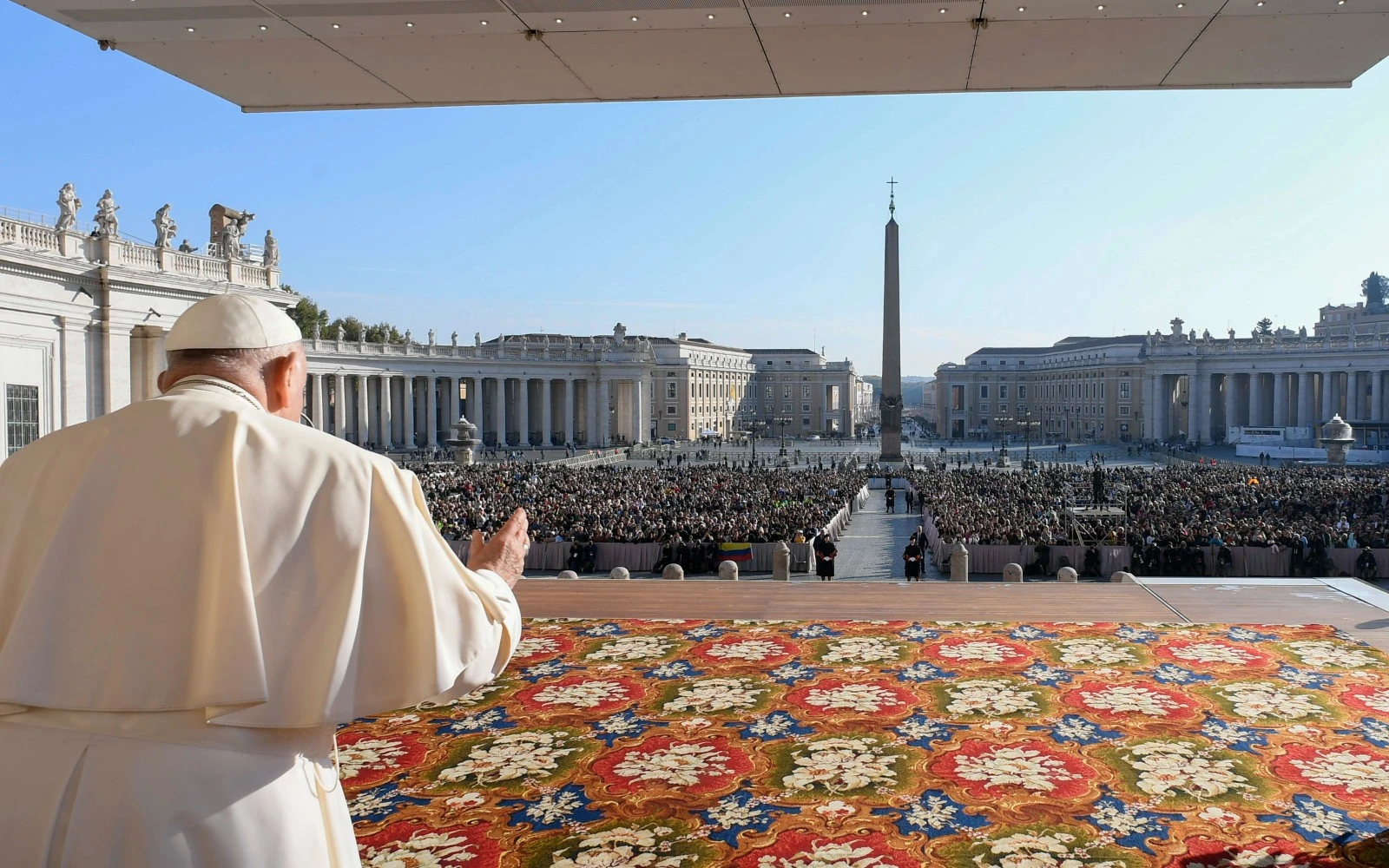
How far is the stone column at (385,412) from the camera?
59875mm

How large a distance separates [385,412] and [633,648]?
56544mm

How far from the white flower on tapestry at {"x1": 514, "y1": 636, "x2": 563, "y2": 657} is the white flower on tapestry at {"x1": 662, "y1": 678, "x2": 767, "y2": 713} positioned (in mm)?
1300

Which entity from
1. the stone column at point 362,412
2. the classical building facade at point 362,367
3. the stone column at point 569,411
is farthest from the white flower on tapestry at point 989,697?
the stone column at point 569,411

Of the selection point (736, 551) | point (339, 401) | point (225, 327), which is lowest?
point (736, 551)

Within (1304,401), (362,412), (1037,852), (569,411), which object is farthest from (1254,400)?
(1037,852)

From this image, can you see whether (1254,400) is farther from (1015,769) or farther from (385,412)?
(1015,769)

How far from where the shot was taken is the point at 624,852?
375 cm

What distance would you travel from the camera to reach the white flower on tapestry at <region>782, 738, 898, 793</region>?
4.40 metres

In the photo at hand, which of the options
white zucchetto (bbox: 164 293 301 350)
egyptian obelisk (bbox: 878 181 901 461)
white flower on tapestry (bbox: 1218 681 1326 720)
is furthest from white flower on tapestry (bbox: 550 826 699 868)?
egyptian obelisk (bbox: 878 181 901 461)

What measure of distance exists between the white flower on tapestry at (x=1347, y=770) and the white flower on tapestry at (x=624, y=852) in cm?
285

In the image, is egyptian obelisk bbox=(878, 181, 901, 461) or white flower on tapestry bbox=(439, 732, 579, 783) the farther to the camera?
egyptian obelisk bbox=(878, 181, 901, 461)

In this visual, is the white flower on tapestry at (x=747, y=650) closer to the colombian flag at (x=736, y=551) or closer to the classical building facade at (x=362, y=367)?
the colombian flag at (x=736, y=551)

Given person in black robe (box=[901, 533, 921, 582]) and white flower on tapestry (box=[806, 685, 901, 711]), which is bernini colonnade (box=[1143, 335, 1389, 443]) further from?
white flower on tapestry (box=[806, 685, 901, 711])

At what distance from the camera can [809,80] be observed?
6.41 m
